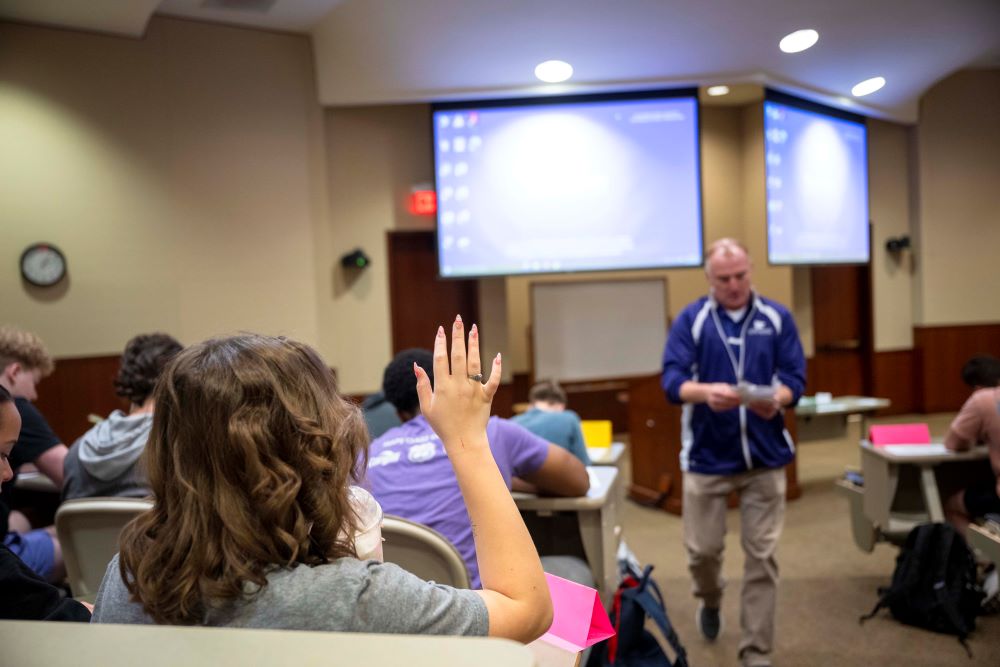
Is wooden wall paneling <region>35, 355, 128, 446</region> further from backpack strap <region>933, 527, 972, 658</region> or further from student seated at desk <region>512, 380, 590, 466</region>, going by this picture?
backpack strap <region>933, 527, 972, 658</region>

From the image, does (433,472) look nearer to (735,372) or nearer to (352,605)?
(352,605)

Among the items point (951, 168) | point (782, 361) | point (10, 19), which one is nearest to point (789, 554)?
point (782, 361)

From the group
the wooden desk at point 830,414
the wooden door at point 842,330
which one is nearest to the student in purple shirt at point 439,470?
the wooden desk at point 830,414

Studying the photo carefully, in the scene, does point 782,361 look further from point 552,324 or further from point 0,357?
point 552,324

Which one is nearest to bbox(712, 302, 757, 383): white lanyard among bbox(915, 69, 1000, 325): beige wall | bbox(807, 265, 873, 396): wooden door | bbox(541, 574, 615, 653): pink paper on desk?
bbox(541, 574, 615, 653): pink paper on desk

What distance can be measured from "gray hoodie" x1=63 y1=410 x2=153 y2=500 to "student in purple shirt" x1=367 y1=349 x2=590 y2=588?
2.61ft

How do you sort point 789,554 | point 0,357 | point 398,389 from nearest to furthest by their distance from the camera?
point 398,389
point 0,357
point 789,554

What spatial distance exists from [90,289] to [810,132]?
5.16 meters

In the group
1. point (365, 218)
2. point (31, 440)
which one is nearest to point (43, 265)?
point (365, 218)

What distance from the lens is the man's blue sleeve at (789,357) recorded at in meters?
2.89

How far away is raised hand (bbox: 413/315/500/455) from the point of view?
981mm

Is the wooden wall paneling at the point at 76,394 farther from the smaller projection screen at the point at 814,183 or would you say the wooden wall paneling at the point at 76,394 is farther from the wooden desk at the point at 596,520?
the smaller projection screen at the point at 814,183

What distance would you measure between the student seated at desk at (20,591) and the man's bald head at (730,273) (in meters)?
2.26

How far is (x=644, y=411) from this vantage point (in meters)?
5.16
